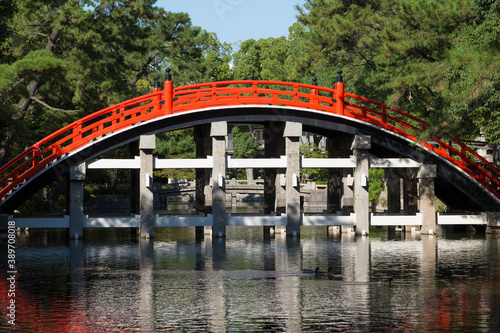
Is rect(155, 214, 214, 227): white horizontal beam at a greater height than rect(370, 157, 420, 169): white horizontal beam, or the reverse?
rect(370, 157, 420, 169): white horizontal beam

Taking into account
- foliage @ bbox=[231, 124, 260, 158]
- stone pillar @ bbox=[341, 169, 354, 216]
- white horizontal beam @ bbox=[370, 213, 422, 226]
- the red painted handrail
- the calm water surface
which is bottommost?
the calm water surface

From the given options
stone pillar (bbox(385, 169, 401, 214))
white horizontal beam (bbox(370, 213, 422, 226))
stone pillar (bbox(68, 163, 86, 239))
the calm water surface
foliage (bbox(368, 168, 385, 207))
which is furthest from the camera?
foliage (bbox(368, 168, 385, 207))

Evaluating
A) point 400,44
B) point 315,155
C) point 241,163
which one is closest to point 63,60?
point 241,163

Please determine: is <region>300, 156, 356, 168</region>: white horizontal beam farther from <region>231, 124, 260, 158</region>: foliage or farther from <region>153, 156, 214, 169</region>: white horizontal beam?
<region>231, 124, 260, 158</region>: foliage

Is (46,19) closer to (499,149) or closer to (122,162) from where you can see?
(122,162)

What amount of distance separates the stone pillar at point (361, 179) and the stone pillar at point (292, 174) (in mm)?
2900

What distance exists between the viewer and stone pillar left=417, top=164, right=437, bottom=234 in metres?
35.6

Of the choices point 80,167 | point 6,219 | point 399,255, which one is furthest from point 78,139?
point 399,255

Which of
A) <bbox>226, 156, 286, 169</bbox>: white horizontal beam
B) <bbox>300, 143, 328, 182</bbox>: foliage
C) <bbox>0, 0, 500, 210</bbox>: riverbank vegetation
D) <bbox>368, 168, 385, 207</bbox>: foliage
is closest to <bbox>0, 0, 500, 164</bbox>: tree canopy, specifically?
<bbox>0, 0, 500, 210</bbox>: riverbank vegetation

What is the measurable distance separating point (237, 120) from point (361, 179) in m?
6.71

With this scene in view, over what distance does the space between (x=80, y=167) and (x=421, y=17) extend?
17.8 m

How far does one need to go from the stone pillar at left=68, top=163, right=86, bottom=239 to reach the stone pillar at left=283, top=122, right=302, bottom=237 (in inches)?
382

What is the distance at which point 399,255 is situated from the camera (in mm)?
28453

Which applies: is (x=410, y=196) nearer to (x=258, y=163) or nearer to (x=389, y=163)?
(x=389, y=163)
